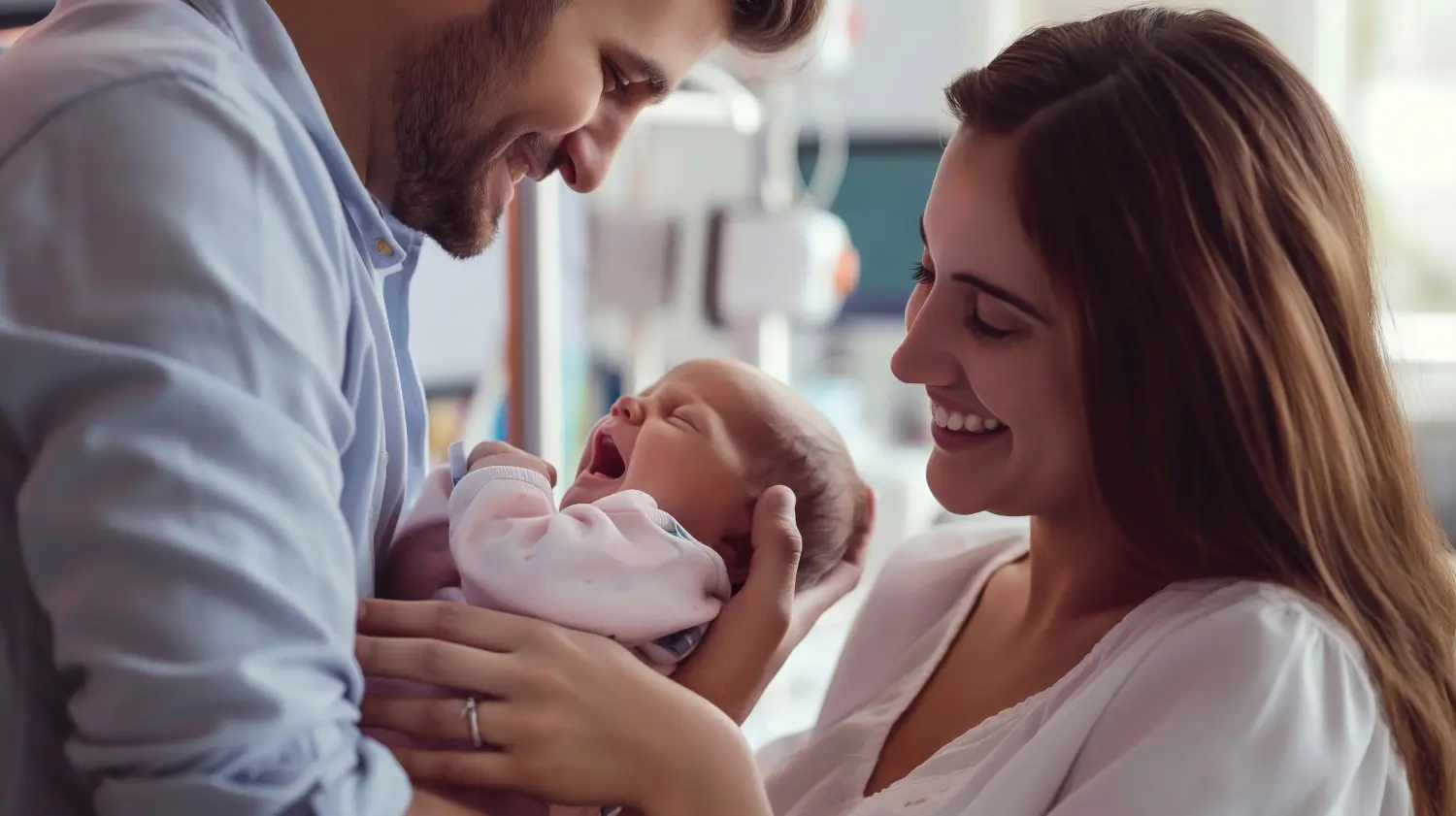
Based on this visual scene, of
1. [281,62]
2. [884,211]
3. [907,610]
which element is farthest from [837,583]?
[884,211]

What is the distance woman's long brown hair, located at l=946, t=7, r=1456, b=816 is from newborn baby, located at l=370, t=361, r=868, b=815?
1.13 ft

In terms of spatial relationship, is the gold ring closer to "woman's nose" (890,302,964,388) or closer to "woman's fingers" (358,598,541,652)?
"woman's fingers" (358,598,541,652)

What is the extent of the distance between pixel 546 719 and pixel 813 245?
71.4 inches

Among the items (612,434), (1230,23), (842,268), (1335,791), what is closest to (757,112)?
(842,268)

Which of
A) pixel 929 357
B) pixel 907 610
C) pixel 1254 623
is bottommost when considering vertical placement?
pixel 907 610

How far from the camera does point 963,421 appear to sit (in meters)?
1.15

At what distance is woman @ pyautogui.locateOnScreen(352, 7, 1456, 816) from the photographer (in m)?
0.96

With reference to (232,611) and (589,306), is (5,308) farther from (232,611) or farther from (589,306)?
(589,306)

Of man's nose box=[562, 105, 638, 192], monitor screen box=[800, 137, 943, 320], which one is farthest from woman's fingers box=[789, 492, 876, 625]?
monitor screen box=[800, 137, 943, 320]

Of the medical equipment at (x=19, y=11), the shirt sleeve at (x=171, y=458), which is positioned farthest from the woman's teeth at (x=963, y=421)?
the medical equipment at (x=19, y=11)

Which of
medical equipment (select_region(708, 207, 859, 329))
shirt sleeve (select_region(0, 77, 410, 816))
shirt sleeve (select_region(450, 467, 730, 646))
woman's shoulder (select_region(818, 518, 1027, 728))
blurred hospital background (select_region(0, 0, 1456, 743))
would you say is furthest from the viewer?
medical equipment (select_region(708, 207, 859, 329))

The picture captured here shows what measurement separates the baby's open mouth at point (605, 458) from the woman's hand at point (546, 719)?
1.22 ft

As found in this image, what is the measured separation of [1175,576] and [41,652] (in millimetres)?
831

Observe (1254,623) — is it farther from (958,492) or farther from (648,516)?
(648,516)
